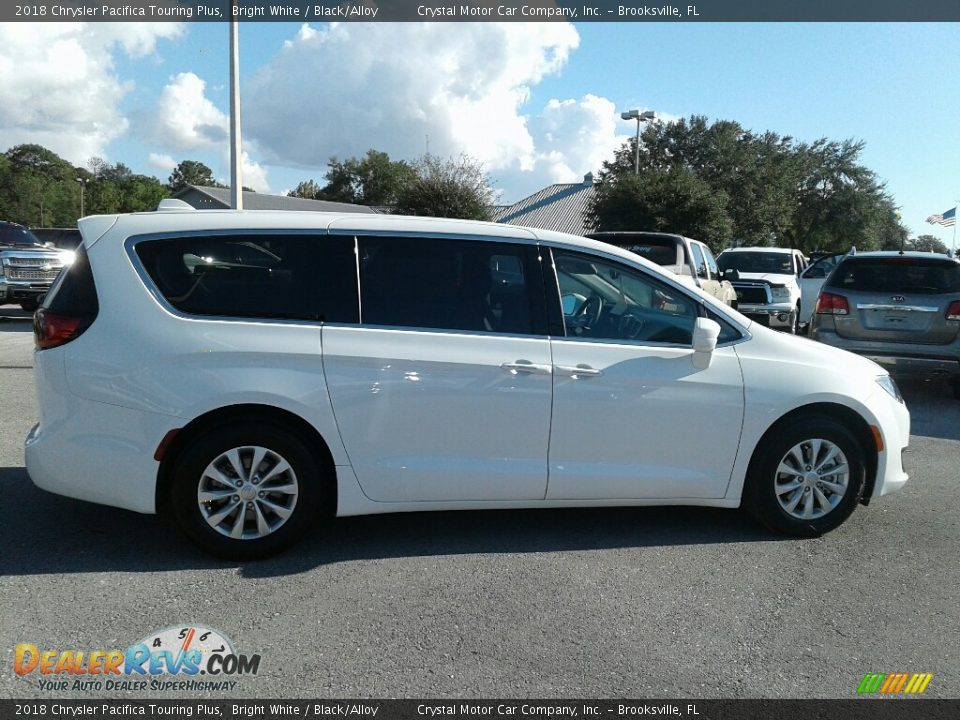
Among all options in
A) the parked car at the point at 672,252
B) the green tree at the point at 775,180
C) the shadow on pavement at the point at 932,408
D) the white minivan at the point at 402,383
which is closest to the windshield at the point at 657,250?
the parked car at the point at 672,252

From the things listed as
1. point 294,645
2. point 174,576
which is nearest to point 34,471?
point 174,576

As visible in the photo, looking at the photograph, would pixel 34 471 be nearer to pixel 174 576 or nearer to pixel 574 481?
pixel 174 576

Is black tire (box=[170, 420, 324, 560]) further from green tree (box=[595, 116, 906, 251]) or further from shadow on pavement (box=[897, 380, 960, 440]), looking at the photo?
green tree (box=[595, 116, 906, 251])

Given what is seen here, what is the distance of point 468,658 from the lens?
3.36 m

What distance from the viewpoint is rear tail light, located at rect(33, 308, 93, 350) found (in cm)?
416

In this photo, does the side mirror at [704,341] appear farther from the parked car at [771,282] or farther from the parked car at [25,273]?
the parked car at [25,273]

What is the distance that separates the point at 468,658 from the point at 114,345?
231cm

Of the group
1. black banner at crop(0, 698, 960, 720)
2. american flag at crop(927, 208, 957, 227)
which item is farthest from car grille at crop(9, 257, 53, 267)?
american flag at crop(927, 208, 957, 227)

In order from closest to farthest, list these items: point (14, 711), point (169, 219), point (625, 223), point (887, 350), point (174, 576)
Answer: point (14, 711) → point (174, 576) → point (169, 219) → point (887, 350) → point (625, 223)

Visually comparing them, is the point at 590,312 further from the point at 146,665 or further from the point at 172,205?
the point at 146,665

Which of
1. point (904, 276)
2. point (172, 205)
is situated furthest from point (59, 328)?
point (904, 276)

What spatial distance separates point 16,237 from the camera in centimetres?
1919

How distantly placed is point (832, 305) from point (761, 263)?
9.24 metres

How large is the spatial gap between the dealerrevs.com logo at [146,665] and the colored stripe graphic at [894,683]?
2.40 m
